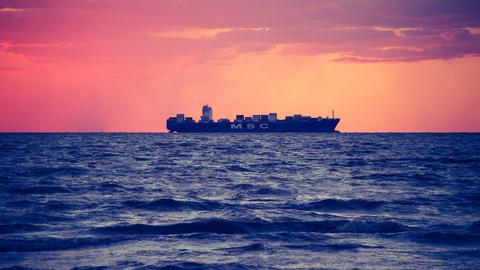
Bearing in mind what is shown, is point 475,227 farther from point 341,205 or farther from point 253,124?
point 253,124

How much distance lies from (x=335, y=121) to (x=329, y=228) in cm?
16126

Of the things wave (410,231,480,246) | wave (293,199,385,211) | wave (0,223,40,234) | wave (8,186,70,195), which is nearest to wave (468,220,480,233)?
wave (410,231,480,246)

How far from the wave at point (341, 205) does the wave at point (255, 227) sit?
262cm

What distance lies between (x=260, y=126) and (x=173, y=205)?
162878 millimetres

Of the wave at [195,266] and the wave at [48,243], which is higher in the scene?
the wave at [195,266]

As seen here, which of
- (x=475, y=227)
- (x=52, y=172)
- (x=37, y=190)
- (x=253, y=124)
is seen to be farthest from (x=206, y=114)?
(x=475, y=227)

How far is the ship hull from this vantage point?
170000 millimetres

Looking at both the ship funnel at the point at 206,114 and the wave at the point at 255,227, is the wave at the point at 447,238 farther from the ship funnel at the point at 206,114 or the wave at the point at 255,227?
the ship funnel at the point at 206,114

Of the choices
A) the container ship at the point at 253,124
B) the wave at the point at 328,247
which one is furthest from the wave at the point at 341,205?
the container ship at the point at 253,124

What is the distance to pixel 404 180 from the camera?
85.5 ft

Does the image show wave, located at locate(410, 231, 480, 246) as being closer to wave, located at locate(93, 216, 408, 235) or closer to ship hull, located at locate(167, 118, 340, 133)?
wave, located at locate(93, 216, 408, 235)

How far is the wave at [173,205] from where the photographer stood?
16.0 meters

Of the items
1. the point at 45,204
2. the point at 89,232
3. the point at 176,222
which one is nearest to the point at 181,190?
the point at 45,204

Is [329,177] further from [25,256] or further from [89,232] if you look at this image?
[25,256]
